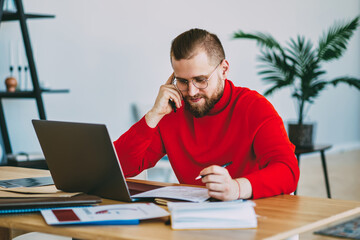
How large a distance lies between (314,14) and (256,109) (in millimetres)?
5732

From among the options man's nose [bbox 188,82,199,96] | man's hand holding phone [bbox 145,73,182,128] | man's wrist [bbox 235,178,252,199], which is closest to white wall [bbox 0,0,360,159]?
man's hand holding phone [bbox 145,73,182,128]

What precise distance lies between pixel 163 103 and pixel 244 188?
1.81 ft

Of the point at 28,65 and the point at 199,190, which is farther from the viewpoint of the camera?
the point at 28,65

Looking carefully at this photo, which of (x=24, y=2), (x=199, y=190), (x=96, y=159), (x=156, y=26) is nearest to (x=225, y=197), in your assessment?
(x=199, y=190)

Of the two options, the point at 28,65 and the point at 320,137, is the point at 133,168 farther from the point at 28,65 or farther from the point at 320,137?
the point at 320,137

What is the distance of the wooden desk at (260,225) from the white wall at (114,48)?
8.94ft

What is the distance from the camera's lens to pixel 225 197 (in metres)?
1.21

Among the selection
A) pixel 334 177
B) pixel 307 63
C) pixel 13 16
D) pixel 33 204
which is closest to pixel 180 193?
pixel 33 204

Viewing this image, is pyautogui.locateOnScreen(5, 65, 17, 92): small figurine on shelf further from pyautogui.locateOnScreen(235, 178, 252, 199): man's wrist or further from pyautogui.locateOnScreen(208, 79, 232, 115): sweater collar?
pyautogui.locateOnScreen(235, 178, 252, 199): man's wrist

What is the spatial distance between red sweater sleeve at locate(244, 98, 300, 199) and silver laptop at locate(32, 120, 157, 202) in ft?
1.16

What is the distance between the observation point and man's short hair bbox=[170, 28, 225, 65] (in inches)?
64.9

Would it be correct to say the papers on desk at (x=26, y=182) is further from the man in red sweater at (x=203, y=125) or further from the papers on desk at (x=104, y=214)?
the papers on desk at (x=104, y=214)

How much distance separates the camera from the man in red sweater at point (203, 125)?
1.64 m

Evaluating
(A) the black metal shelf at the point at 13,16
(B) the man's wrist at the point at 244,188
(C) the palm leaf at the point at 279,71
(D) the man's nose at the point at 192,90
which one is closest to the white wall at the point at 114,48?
(A) the black metal shelf at the point at 13,16
